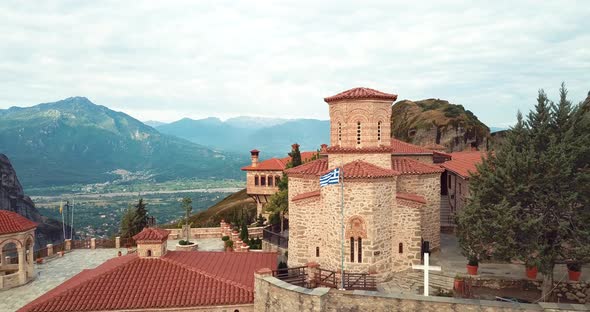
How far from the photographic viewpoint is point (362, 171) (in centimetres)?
1705

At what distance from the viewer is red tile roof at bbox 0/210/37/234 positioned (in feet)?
69.7

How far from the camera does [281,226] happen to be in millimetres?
27422

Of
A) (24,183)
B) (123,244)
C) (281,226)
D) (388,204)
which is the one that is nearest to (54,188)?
(24,183)

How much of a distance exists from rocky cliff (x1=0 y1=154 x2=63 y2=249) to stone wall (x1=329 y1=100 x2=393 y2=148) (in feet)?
233

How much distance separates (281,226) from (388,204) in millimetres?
11715

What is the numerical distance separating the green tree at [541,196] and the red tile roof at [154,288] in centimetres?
997

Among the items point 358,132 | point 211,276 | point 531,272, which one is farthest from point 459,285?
point 211,276

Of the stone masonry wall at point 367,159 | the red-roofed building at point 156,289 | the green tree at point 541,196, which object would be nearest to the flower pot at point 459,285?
the green tree at point 541,196

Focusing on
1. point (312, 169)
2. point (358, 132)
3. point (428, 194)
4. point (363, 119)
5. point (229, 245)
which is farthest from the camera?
point (229, 245)

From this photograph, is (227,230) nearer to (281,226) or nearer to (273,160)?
(281,226)

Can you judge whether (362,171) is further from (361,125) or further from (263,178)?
(263,178)

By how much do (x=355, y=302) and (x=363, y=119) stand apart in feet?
31.2

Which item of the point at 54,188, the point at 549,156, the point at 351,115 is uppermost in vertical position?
the point at 351,115

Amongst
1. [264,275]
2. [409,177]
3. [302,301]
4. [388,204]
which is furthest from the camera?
[409,177]
